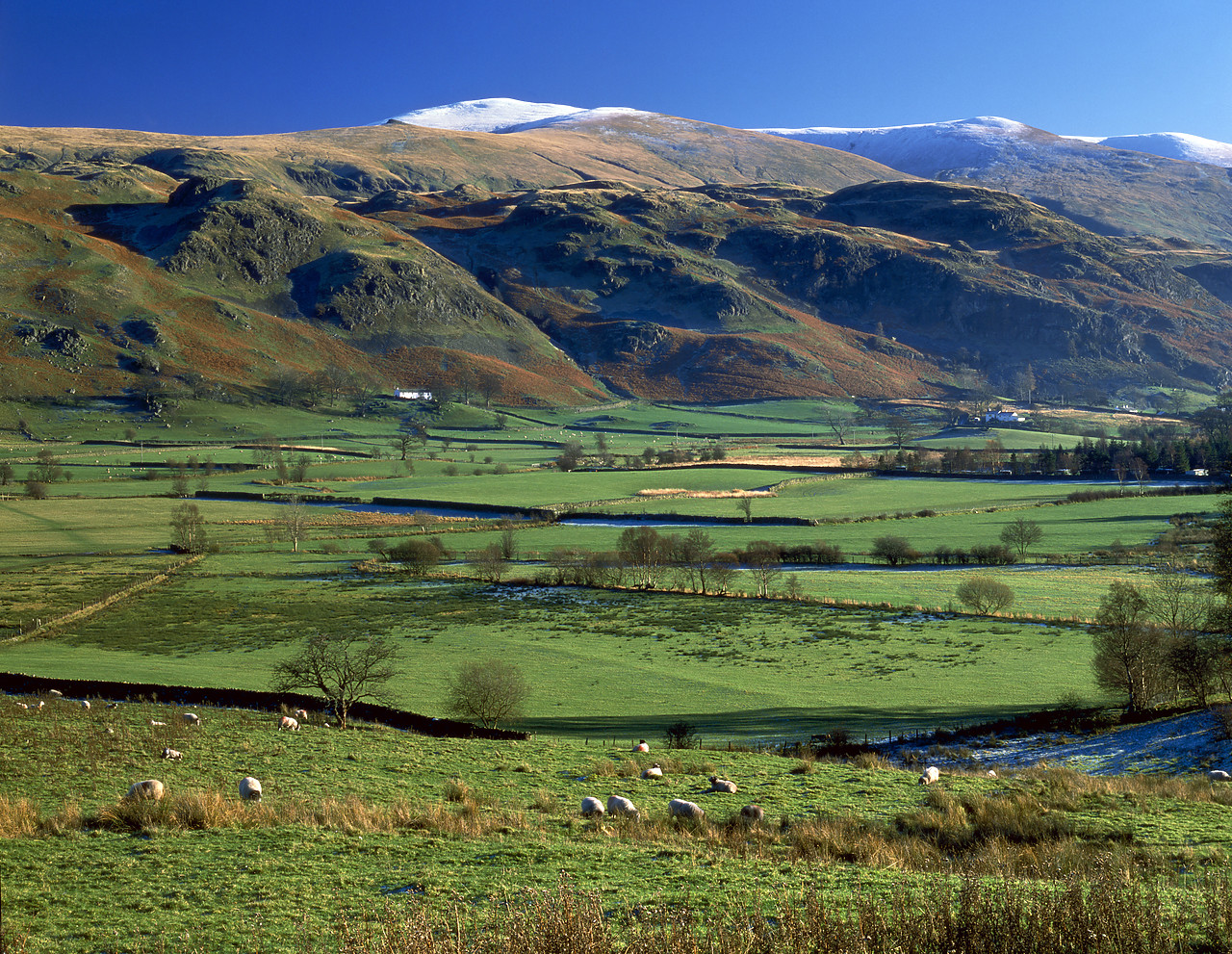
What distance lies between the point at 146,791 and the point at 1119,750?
2588 centimetres

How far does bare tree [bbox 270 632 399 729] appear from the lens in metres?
31.7

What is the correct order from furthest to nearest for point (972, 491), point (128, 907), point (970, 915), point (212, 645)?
point (972, 491) → point (212, 645) → point (128, 907) → point (970, 915)

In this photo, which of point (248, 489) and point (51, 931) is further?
point (248, 489)

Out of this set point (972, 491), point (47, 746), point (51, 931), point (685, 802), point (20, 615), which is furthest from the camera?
point (972, 491)

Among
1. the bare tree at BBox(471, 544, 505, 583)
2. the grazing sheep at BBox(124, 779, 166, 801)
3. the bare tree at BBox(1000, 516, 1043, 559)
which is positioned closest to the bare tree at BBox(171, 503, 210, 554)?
the bare tree at BBox(471, 544, 505, 583)

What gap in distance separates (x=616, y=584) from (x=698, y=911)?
185 feet

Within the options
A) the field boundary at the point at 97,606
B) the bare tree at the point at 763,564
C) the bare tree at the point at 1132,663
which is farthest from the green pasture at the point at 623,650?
the bare tree at the point at 763,564

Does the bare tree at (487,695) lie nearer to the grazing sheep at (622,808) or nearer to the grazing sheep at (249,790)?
the grazing sheep at (249,790)

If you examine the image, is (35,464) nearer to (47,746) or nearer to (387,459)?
(387,459)

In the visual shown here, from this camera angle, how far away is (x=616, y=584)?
2628 inches

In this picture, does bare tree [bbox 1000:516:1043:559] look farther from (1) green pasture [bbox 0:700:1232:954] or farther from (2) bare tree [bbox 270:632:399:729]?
(1) green pasture [bbox 0:700:1232:954]

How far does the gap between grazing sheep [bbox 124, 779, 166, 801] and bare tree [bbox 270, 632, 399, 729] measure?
12.7 meters

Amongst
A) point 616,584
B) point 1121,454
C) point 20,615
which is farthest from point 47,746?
point 1121,454

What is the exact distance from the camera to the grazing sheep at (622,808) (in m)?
16.6
